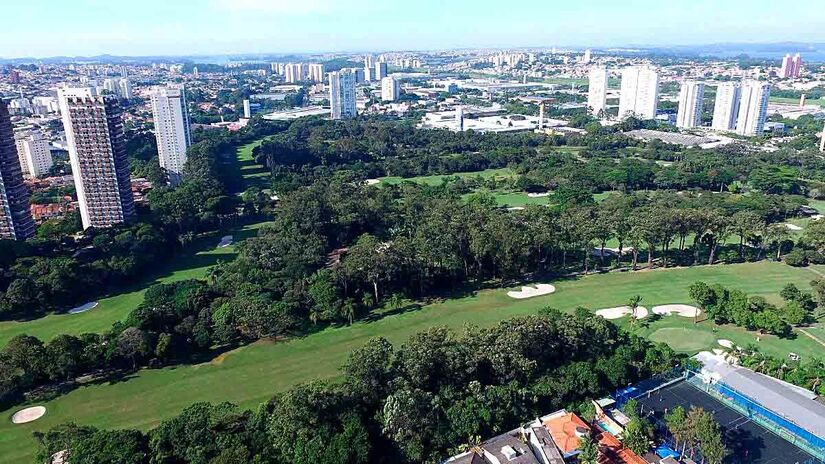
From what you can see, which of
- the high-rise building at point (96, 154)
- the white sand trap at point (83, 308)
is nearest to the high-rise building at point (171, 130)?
the high-rise building at point (96, 154)

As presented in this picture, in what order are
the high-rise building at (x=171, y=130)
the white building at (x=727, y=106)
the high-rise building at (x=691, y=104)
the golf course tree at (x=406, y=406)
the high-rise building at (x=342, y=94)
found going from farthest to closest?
the high-rise building at (x=342, y=94)
the high-rise building at (x=691, y=104)
the white building at (x=727, y=106)
the high-rise building at (x=171, y=130)
the golf course tree at (x=406, y=406)

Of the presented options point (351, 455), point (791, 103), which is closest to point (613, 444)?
point (351, 455)

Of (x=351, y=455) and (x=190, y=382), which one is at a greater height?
(x=351, y=455)

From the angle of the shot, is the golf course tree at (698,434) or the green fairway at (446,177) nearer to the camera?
the golf course tree at (698,434)

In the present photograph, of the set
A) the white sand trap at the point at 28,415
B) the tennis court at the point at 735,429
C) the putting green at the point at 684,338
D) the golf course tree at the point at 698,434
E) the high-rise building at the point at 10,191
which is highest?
the high-rise building at the point at 10,191

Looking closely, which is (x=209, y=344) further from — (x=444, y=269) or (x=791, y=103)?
(x=791, y=103)

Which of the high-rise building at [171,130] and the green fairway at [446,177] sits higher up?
the high-rise building at [171,130]

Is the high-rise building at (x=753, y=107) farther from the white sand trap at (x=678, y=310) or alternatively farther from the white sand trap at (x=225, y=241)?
the white sand trap at (x=225, y=241)

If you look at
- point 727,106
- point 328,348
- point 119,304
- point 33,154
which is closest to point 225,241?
point 119,304
